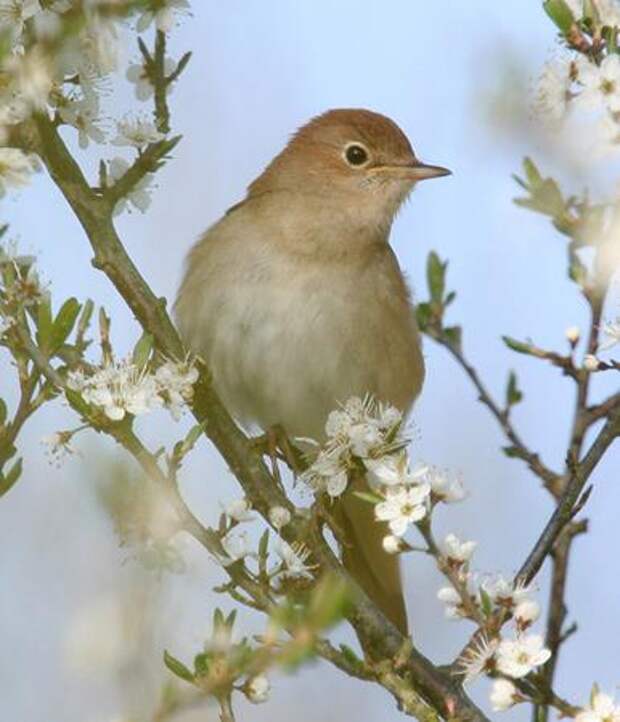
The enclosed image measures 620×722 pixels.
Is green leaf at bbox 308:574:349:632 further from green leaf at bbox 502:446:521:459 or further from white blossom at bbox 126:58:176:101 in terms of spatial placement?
white blossom at bbox 126:58:176:101

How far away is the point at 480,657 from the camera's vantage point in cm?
262

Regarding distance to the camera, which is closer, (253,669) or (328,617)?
(328,617)

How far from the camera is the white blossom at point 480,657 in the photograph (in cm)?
259

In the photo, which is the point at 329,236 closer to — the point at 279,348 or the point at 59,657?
the point at 279,348

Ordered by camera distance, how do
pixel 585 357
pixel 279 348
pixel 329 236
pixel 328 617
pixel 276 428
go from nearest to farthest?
pixel 328 617, pixel 585 357, pixel 276 428, pixel 279 348, pixel 329 236

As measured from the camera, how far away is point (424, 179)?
19.6 ft

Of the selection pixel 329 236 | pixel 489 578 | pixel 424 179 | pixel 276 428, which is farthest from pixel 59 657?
pixel 424 179

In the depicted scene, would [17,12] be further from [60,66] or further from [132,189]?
[132,189]

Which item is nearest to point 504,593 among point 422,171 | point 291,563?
point 291,563

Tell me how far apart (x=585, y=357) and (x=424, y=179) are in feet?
10.0

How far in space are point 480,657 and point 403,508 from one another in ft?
1.00

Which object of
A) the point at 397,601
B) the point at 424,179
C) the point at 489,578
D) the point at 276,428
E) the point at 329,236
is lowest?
the point at 489,578

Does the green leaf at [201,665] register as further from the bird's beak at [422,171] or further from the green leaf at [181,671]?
the bird's beak at [422,171]

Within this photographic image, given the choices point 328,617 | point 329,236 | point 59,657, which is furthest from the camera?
point 329,236
